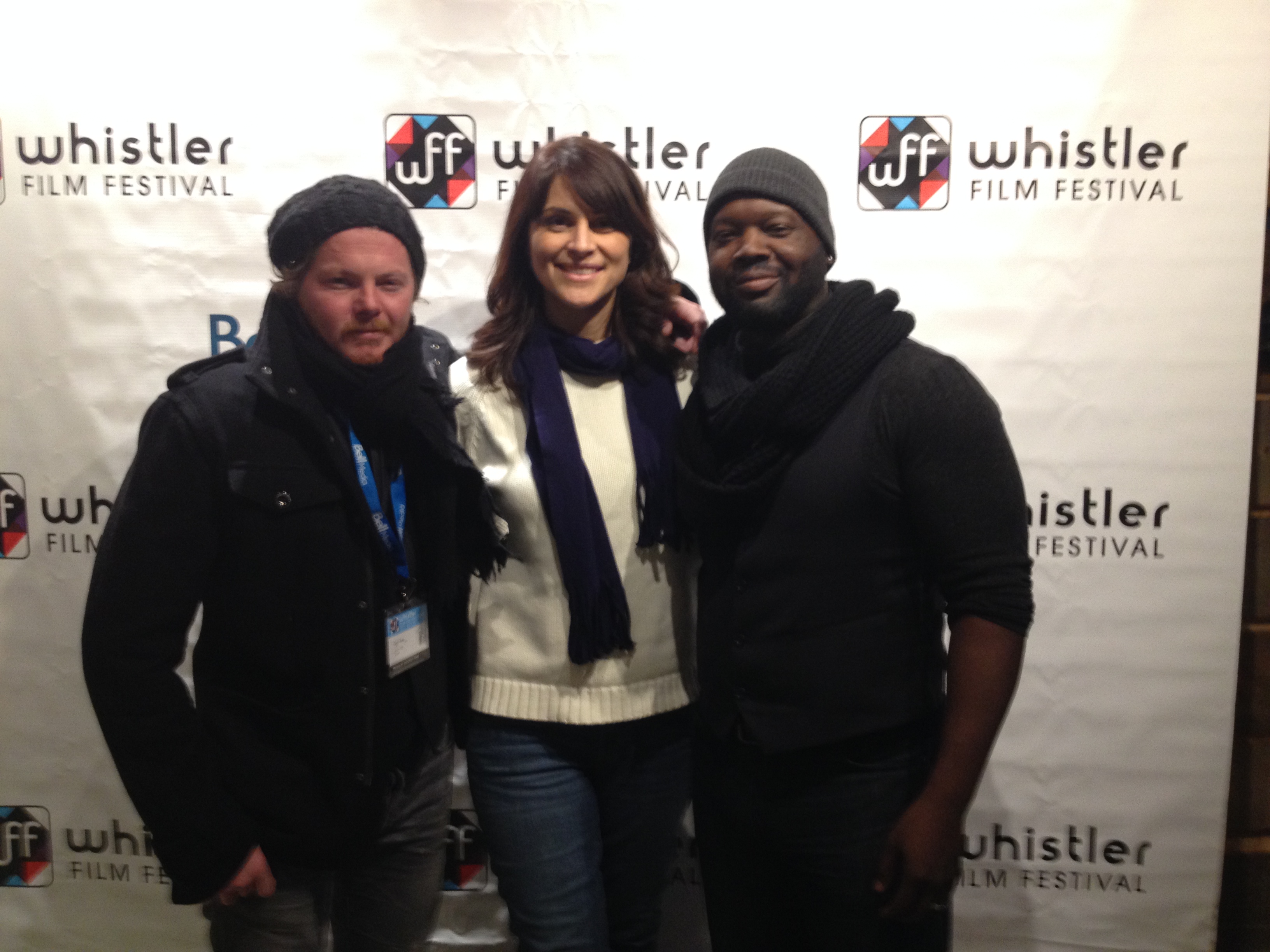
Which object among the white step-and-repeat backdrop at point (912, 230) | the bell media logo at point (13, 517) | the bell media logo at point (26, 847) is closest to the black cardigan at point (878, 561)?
the white step-and-repeat backdrop at point (912, 230)

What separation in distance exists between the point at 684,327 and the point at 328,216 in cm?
64

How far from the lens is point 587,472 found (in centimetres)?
141

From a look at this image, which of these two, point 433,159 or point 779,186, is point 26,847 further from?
point 779,186

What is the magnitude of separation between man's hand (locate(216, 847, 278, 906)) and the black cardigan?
74cm

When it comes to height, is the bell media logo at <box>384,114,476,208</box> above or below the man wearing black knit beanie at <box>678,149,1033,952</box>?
above

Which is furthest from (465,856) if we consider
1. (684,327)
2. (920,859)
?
(684,327)

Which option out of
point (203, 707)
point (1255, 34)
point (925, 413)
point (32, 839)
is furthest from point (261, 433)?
point (1255, 34)

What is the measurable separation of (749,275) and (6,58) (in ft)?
5.96

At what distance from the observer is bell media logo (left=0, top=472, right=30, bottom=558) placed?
2008 mm

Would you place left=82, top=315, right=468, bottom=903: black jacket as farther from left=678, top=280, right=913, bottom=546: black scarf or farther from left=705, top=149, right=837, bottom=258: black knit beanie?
left=705, top=149, right=837, bottom=258: black knit beanie

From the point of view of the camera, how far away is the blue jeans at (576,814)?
1426mm

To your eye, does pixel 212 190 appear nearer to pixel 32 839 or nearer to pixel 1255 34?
pixel 32 839

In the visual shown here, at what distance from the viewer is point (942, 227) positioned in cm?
188

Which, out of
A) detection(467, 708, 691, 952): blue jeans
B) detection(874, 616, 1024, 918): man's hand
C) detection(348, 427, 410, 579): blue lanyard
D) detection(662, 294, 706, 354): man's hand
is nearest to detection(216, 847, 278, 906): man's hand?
detection(467, 708, 691, 952): blue jeans
